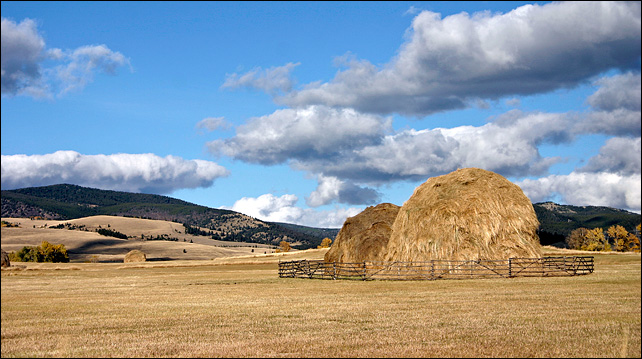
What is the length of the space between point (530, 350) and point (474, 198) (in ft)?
102

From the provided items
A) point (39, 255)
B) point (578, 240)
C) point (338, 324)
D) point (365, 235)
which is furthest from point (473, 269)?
point (578, 240)

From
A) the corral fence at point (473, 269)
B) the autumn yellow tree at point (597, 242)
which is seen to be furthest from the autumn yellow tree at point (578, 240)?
the corral fence at point (473, 269)

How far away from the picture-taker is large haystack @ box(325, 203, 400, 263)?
48.9 meters

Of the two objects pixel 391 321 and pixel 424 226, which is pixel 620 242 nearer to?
pixel 424 226

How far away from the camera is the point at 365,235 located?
50000mm

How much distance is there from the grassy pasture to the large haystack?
1772 cm

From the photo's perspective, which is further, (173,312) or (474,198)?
(474,198)

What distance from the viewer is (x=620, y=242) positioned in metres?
142

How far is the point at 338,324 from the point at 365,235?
3114 centimetres

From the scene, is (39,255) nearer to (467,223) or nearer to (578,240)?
(467,223)

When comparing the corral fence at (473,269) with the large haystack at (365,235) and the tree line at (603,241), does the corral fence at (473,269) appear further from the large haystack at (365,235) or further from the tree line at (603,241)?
the tree line at (603,241)

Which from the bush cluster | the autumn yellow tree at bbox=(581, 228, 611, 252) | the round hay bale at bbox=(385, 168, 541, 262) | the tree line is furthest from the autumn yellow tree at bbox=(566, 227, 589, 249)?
the bush cluster

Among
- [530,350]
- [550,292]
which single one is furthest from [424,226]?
[530,350]

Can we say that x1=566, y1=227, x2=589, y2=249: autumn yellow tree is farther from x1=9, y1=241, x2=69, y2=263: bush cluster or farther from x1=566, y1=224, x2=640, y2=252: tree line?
x1=9, y1=241, x2=69, y2=263: bush cluster
